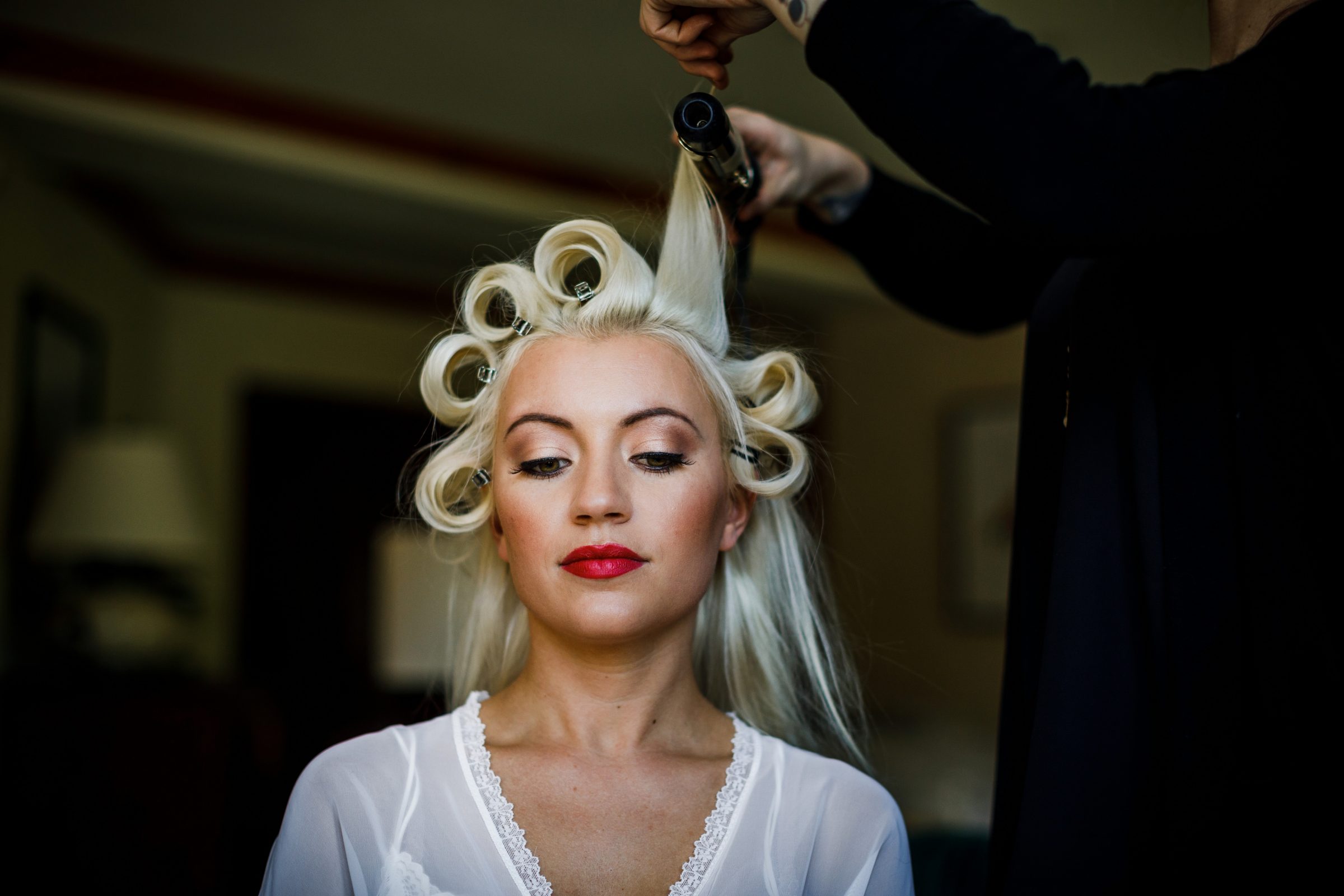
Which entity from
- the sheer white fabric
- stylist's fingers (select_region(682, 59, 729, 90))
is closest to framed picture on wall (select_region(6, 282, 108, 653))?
the sheer white fabric

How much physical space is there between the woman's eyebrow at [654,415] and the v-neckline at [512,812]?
1.24ft

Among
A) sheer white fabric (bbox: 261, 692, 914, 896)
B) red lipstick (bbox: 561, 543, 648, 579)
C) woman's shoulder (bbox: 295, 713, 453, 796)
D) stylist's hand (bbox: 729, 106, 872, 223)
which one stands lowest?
sheer white fabric (bbox: 261, 692, 914, 896)

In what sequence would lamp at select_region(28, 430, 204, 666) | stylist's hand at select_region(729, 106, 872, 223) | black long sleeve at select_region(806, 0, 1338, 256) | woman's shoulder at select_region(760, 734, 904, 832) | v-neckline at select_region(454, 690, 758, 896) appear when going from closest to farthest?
black long sleeve at select_region(806, 0, 1338, 256) < v-neckline at select_region(454, 690, 758, 896) < woman's shoulder at select_region(760, 734, 904, 832) < stylist's hand at select_region(729, 106, 872, 223) < lamp at select_region(28, 430, 204, 666)

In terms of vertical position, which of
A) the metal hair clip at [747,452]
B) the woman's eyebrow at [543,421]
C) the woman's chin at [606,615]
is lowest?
the woman's chin at [606,615]

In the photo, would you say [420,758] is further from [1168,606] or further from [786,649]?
[1168,606]

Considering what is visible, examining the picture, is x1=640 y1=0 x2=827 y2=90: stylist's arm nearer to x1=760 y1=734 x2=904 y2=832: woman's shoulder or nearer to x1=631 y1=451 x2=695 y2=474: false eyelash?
x1=631 y1=451 x2=695 y2=474: false eyelash

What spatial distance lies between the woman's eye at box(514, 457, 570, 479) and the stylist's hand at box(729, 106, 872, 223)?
1.28 feet

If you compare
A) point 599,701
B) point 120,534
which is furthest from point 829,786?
point 120,534

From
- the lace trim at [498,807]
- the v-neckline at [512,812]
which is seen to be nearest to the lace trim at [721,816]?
the v-neckline at [512,812]

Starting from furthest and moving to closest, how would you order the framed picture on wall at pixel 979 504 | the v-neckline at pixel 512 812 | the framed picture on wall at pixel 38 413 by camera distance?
the framed picture on wall at pixel 979 504
the framed picture on wall at pixel 38 413
the v-neckline at pixel 512 812

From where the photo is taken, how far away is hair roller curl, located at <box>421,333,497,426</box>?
130 centimetres

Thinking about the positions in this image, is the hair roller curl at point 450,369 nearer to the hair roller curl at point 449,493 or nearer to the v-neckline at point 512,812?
the hair roller curl at point 449,493

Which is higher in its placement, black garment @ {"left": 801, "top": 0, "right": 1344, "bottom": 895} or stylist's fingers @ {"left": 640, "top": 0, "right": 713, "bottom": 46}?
stylist's fingers @ {"left": 640, "top": 0, "right": 713, "bottom": 46}

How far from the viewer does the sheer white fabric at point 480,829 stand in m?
1.06
